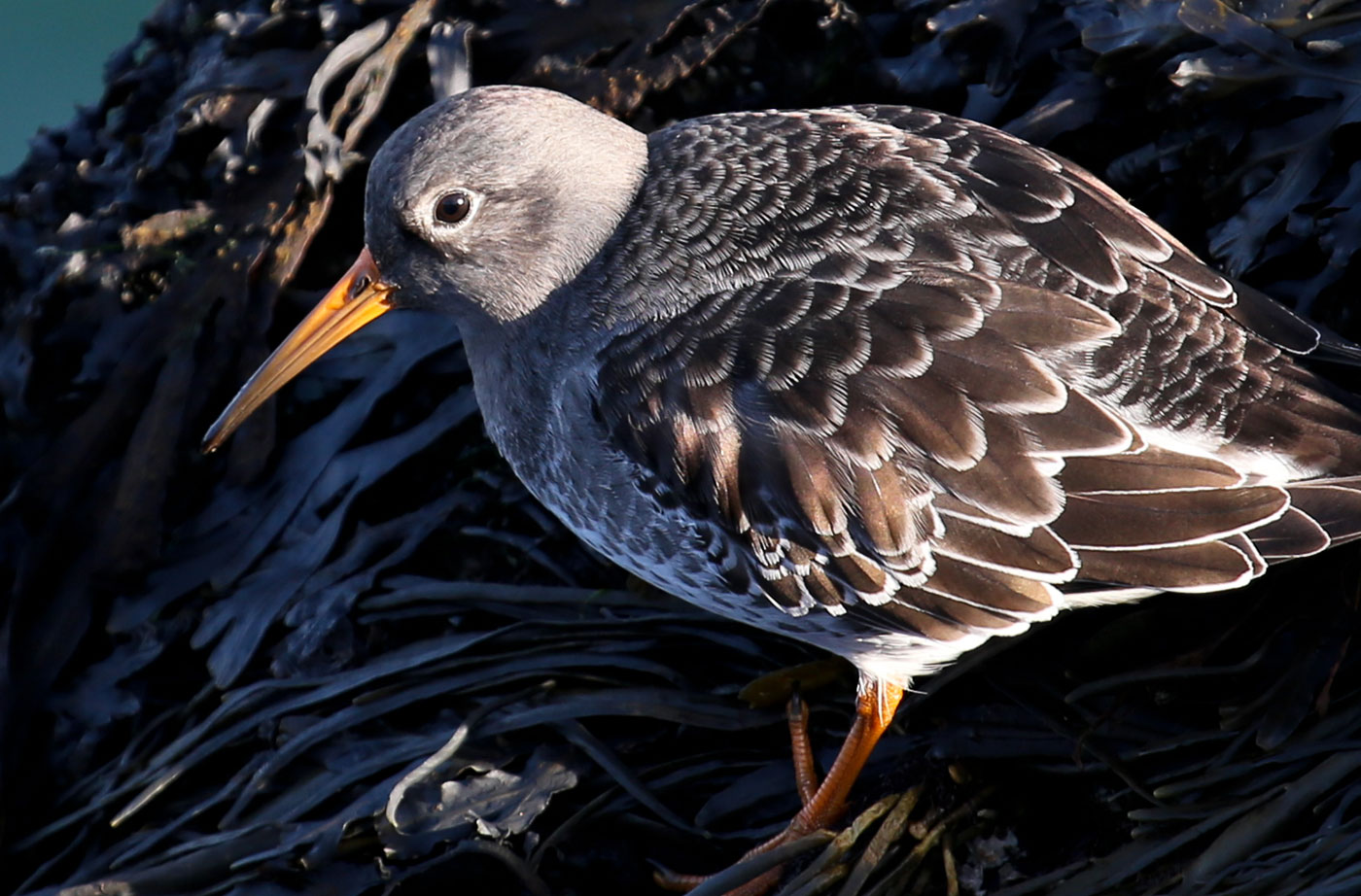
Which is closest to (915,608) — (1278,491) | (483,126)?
(1278,491)

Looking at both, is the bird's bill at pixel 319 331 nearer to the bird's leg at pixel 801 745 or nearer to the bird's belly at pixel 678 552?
the bird's belly at pixel 678 552

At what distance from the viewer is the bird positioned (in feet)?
8.42

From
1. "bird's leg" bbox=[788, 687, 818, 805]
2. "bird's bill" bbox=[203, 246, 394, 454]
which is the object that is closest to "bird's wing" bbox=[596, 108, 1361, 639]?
"bird's leg" bbox=[788, 687, 818, 805]

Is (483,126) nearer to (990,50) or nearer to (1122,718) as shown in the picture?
(990,50)

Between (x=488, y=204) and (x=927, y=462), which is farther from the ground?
(x=488, y=204)

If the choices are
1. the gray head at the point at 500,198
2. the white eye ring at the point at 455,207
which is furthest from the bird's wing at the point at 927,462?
the white eye ring at the point at 455,207

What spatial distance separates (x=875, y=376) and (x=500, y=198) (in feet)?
3.08

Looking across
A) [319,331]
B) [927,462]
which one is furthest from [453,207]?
[927,462]

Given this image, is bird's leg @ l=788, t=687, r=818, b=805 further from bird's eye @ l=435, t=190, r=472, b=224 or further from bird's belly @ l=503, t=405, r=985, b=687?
A: bird's eye @ l=435, t=190, r=472, b=224

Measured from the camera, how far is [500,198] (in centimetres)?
300

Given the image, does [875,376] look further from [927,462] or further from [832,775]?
[832,775]

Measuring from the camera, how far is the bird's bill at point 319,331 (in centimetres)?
311

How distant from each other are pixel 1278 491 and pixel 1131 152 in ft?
3.05

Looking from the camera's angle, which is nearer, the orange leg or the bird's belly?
the bird's belly
